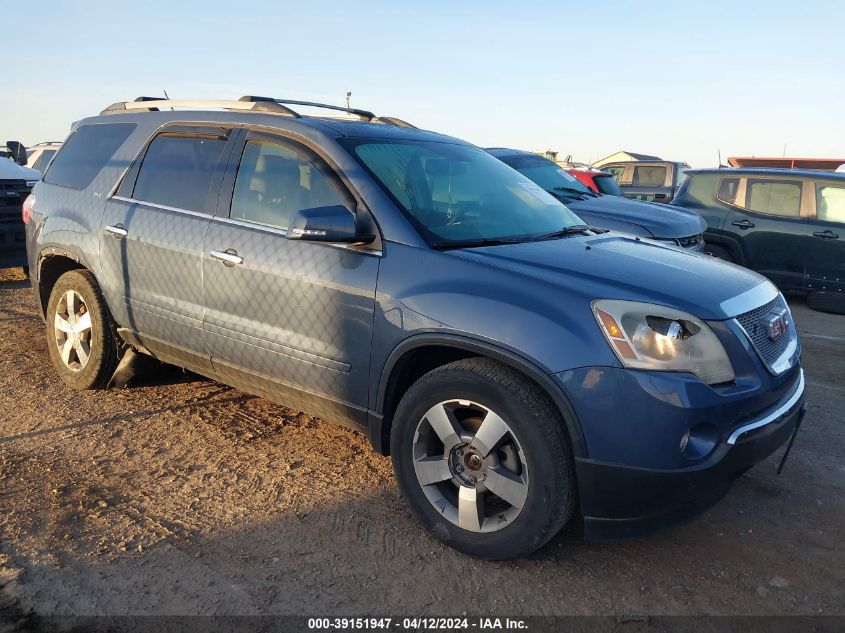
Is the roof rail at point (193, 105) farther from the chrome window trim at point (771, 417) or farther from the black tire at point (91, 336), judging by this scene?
the chrome window trim at point (771, 417)

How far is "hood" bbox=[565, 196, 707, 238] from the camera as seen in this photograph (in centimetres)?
761

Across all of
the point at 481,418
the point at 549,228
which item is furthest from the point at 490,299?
the point at 549,228

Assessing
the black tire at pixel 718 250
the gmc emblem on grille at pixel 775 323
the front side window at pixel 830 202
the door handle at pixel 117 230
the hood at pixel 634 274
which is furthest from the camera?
the black tire at pixel 718 250

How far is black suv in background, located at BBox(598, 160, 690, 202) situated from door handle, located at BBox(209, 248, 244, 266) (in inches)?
511

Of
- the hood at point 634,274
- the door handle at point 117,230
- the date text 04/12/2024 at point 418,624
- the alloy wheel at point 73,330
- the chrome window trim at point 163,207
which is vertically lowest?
the date text 04/12/2024 at point 418,624

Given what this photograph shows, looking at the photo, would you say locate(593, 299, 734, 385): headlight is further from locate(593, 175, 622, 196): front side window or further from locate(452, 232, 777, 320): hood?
locate(593, 175, 622, 196): front side window

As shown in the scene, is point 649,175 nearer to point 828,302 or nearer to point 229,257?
point 828,302

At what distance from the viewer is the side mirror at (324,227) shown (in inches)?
125

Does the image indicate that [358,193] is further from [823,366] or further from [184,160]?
[823,366]

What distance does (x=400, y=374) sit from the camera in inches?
127

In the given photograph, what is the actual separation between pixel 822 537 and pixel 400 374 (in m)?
2.09

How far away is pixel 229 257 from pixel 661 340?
86.8 inches

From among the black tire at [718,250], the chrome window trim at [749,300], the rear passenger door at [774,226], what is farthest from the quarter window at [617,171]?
the chrome window trim at [749,300]

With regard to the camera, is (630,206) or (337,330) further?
(630,206)
